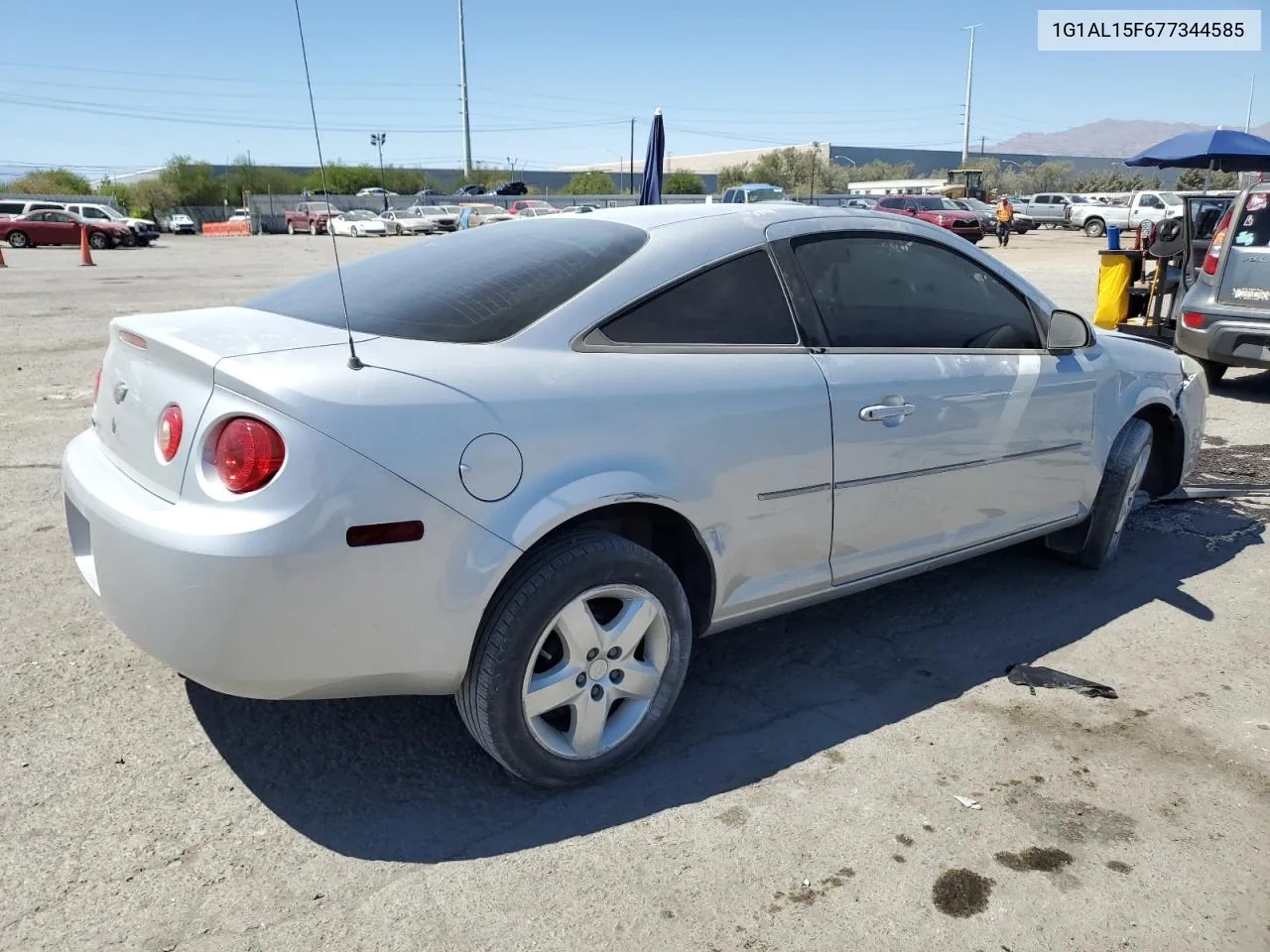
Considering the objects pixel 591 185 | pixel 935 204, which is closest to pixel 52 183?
pixel 591 185

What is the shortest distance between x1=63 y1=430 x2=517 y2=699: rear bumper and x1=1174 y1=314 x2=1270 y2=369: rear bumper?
7.65 metres

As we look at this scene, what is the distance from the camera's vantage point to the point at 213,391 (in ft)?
8.09

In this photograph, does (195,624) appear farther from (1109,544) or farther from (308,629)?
(1109,544)

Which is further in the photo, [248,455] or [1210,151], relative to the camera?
[1210,151]

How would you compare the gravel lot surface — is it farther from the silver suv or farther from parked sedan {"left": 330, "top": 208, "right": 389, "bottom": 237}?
parked sedan {"left": 330, "top": 208, "right": 389, "bottom": 237}

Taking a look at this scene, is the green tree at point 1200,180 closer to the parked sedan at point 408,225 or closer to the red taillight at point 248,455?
the parked sedan at point 408,225

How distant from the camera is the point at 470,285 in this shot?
300 cm

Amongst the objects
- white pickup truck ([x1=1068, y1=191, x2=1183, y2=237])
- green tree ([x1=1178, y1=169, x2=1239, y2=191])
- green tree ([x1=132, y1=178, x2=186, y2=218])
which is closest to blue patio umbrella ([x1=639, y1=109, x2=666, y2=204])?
white pickup truck ([x1=1068, y1=191, x2=1183, y2=237])

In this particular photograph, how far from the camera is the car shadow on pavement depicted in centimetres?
269

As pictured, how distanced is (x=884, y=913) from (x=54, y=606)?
3.19 meters

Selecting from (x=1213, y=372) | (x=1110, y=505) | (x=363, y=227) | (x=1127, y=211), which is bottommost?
(x=363, y=227)

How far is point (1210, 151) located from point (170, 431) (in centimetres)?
1787

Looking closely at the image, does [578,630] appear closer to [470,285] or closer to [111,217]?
[470,285]

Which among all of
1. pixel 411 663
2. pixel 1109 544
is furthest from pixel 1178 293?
pixel 411 663
